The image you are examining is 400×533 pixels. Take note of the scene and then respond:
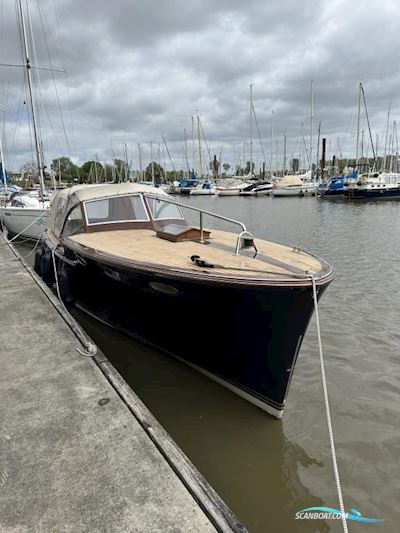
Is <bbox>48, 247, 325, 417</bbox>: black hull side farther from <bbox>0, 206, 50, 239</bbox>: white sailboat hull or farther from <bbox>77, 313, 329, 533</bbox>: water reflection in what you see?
<bbox>0, 206, 50, 239</bbox>: white sailboat hull

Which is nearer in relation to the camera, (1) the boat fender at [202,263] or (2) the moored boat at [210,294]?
(2) the moored boat at [210,294]

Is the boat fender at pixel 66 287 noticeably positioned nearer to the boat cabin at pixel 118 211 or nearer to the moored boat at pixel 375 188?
the boat cabin at pixel 118 211

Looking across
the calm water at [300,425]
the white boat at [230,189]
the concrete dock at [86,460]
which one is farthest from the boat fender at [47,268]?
the white boat at [230,189]

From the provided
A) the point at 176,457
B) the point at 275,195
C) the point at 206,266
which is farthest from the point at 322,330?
the point at 275,195

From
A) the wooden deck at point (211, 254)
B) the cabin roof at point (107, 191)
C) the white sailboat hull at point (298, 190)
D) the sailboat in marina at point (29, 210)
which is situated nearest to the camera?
the wooden deck at point (211, 254)

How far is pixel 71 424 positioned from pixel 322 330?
5.13 m

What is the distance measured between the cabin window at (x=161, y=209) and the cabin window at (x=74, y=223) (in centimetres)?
130

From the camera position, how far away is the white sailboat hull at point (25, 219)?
1565 cm

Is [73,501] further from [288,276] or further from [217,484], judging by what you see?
[288,276]

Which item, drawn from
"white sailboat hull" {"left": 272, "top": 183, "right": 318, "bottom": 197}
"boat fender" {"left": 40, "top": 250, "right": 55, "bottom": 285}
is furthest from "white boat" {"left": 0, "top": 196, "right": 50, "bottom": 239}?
"white sailboat hull" {"left": 272, "top": 183, "right": 318, "bottom": 197}

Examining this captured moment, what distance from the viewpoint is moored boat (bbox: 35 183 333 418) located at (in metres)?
4.01

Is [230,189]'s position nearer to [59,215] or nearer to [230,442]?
[59,215]

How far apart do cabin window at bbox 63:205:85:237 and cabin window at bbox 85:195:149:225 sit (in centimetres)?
21

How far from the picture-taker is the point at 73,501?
2418 mm
